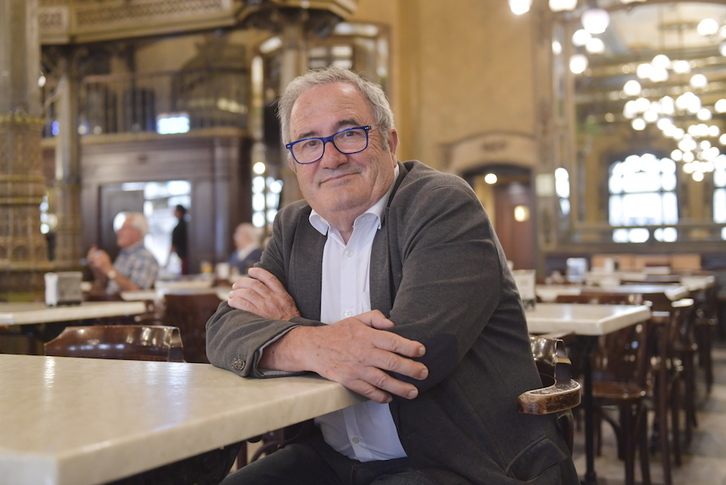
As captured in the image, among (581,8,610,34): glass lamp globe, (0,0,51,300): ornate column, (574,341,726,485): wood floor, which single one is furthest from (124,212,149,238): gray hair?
(581,8,610,34): glass lamp globe

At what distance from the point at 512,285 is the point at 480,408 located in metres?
0.30

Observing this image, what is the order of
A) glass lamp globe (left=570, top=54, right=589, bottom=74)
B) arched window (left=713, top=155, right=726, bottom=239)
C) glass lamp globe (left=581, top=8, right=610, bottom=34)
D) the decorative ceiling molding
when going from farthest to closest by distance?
glass lamp globe (left=570, top=54, right=589, bottom=74), arched window (left=713, top=155, right=726, bottom=239), the decorative ceiling molding, glass lamp globe (left=581, top=8, right=610, bottom=34)

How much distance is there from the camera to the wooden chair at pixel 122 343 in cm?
191

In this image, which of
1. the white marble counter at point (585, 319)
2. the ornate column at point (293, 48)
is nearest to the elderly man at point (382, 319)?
the white marble counter at point (585, 319)

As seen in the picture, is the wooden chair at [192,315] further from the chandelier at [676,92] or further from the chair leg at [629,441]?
the chandelier at [676,92]

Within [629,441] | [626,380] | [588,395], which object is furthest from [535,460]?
[626,380]

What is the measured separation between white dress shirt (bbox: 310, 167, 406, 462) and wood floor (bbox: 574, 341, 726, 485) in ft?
8.02

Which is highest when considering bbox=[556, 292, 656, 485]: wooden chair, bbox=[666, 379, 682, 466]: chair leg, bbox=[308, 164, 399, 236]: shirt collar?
bbox=[308, 164, 399, 236]: shirt collar

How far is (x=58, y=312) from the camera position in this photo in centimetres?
334

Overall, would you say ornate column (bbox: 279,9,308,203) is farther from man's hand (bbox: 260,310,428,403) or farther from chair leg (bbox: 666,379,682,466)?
man's hand (bbox: 260,310,428,403)

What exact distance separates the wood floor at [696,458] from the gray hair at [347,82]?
2601mm

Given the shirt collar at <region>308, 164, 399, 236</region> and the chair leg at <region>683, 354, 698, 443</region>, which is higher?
the shirt collar at <region>308, 164, 399, 236</region>

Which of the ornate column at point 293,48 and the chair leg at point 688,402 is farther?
the ornate column at point 293,48

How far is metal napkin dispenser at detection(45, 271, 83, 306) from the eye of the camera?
12.0ft
